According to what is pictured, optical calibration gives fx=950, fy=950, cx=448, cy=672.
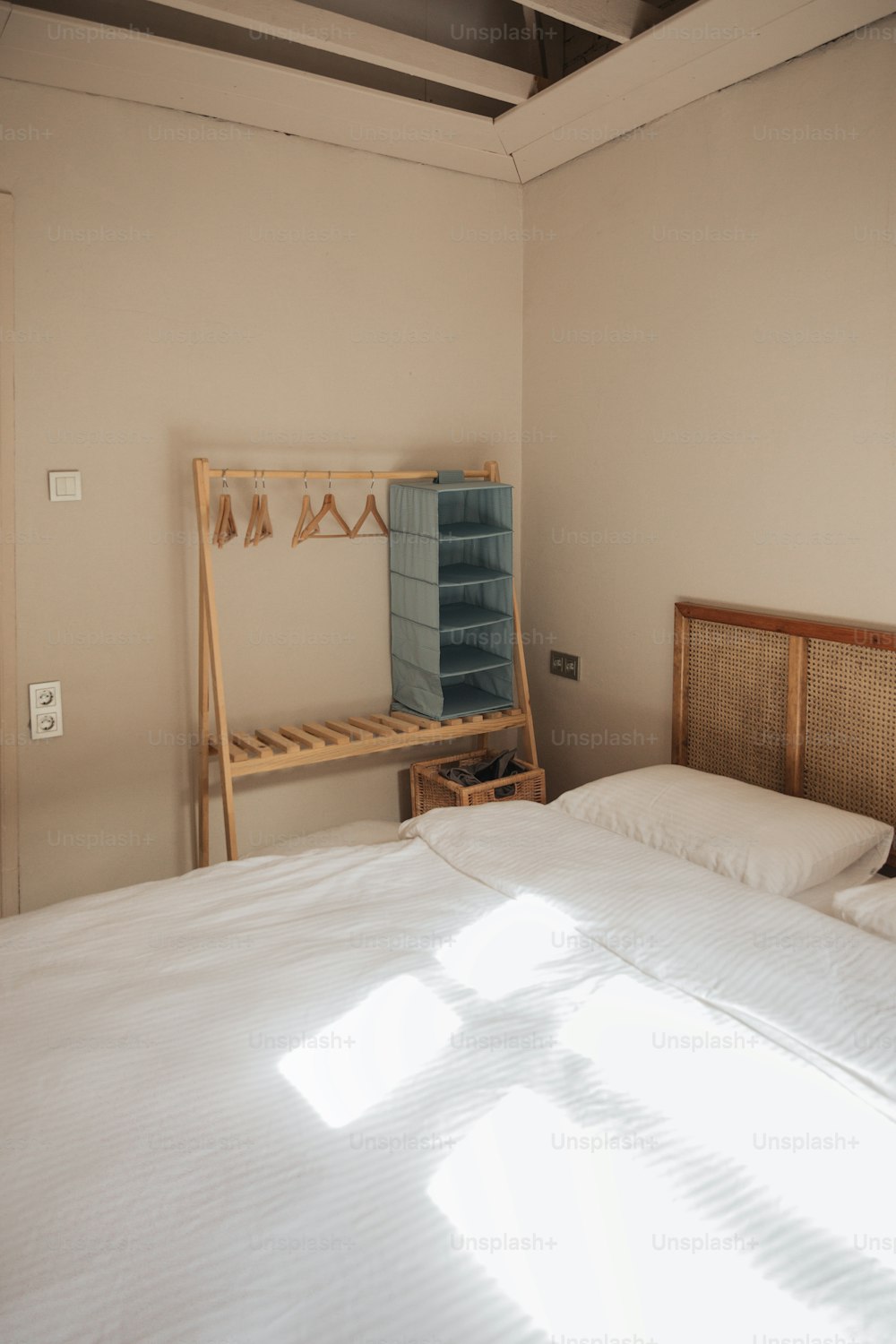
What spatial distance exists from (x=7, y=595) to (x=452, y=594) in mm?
1417

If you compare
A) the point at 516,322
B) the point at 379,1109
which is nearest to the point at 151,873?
the point at 379,1109

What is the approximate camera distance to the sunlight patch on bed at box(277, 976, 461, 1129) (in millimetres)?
1283

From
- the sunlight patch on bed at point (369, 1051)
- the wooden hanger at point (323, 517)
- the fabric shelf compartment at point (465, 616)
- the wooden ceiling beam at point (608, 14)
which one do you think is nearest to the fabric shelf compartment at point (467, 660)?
the fabric shelf compartment at point (465, 616)

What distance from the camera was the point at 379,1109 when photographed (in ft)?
4.12

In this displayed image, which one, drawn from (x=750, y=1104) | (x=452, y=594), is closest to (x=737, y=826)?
(x=750, y=1104)

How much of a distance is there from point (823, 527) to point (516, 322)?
1466 millimetres

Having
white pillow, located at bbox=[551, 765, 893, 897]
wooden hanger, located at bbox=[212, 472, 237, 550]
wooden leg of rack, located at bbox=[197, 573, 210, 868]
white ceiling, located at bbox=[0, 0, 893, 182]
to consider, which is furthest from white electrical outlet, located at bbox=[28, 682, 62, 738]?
white ceiling, located at bbox=[0, 0, 893, 182]

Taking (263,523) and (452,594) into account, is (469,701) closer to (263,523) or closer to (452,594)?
(452,594)

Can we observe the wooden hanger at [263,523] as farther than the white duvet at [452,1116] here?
Yes

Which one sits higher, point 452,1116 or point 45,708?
point 45,708

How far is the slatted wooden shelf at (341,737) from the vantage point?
8.71ft

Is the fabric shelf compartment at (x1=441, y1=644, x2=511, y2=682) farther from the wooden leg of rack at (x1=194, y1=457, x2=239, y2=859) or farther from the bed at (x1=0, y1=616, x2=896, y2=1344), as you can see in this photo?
the bed at (x1=0, y1=616, x2=896, y2=1344)

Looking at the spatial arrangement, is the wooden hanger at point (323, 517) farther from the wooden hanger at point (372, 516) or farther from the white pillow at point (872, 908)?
the white pillow at point (872, 908)

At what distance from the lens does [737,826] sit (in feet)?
6.76
